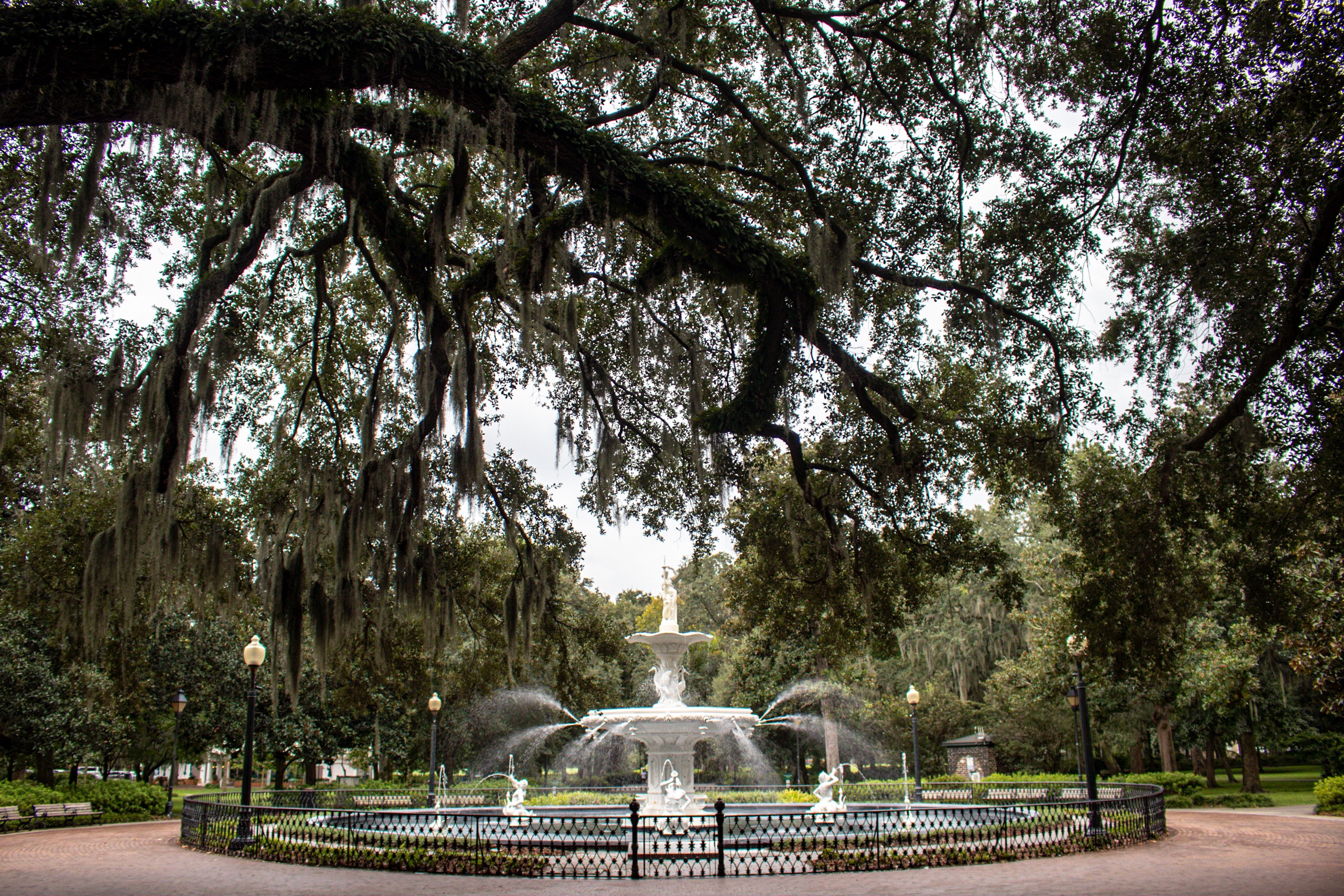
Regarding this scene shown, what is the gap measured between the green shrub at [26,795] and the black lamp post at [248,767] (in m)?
7.11

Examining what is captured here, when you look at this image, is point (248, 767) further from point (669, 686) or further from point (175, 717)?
point (175, 717)

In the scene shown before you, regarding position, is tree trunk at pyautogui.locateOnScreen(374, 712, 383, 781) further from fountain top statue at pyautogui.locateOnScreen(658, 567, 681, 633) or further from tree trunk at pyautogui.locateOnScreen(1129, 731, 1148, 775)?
tree trunk at pyautogui.locateOnScreen(1129, 731, 1148, 775)

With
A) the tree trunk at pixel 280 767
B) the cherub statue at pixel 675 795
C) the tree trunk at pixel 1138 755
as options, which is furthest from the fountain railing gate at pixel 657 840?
the tree trunk at pixel 1138 755

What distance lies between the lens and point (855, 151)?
404 inches

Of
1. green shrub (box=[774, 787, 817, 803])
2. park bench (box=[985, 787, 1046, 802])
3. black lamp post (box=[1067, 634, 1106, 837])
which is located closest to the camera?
black lamp post (box=[1067, 634, 1106, 837])

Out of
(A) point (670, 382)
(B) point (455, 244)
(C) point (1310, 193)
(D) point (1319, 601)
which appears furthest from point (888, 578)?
(D) point (1319, 601)

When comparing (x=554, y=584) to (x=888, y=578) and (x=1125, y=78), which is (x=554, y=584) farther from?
(x=1125, y=78)

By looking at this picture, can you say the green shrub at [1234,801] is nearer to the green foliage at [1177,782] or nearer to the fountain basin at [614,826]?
the green foliage at [1177,782]

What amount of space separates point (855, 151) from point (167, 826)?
63.4 ft

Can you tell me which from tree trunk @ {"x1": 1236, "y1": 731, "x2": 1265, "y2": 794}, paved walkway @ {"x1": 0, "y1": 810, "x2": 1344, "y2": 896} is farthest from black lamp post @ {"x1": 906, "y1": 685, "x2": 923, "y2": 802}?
tree trunk @ {"x1": 1236, "y1": 731, "x2": 1265, "y2": 794}

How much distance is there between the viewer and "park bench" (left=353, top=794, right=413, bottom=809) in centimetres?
2064

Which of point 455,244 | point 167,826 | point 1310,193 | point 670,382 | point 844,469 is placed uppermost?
point 455,244

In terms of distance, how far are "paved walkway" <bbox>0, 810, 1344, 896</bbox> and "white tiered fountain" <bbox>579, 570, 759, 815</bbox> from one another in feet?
17.5

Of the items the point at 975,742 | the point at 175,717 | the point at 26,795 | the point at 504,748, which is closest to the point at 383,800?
the point at 175,717
